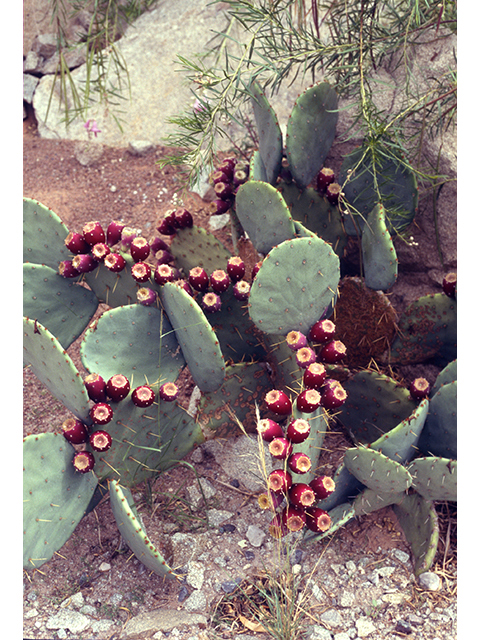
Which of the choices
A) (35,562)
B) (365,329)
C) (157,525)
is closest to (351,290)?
(365,329)

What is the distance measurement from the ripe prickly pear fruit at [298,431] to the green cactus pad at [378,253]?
655mm

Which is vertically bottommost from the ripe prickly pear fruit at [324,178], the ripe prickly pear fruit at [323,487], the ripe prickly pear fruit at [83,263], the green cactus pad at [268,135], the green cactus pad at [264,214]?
the ripe prickly pear fruit at [323,487]

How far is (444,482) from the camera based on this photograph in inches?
61.9

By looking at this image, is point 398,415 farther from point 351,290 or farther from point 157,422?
point 157,422

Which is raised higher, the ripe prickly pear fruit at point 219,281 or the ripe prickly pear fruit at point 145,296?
the ripe prickly pear fruit at point 219,281

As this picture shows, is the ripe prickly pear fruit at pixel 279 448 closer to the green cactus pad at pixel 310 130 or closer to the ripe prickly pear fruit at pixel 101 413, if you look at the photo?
the ripe prickly pear fruit at pixel 101 413

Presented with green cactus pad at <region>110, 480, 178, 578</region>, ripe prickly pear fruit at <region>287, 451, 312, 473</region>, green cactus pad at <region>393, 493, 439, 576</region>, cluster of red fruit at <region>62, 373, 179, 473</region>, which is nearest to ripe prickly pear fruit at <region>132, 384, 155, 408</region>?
cluster of red fruit at <region>62, 373, 179, 473</region>

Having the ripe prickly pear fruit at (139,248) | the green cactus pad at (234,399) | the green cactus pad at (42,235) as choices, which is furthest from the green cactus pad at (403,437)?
the green cactus pad at (42,235)

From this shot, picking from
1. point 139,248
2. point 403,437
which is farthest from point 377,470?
point 139,248

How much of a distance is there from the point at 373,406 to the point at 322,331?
0.39m

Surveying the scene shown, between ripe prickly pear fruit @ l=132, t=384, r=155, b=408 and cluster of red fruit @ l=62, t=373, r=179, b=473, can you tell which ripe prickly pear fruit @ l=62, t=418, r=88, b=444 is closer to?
cluster of red fruit @ l=62, t=373, r=179, b=473

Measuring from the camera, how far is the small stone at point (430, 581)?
1.61 metres

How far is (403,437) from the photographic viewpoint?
→ 5.23ft

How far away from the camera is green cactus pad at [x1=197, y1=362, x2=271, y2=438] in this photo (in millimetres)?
1914
